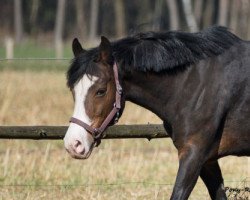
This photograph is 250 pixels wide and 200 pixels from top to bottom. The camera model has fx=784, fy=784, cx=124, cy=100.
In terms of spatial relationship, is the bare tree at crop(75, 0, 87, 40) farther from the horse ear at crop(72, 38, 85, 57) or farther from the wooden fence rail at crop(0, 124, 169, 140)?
the horse ear at crop(72, 38, 85, 57)

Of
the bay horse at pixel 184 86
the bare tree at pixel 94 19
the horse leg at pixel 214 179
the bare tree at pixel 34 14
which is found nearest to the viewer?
the bay horse at pixel 184 86

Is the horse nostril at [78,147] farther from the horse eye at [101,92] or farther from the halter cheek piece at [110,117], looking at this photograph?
the horse eye at [101,92]

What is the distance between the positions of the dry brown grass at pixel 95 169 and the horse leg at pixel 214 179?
1315 mm

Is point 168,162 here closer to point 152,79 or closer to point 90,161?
Answer: point 90,161

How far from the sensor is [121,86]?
6023 mm

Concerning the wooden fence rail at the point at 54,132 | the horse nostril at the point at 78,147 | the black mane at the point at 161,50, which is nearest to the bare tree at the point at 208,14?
the wooden fence rail at the point at 54,132

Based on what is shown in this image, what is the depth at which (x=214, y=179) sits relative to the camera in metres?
6.70

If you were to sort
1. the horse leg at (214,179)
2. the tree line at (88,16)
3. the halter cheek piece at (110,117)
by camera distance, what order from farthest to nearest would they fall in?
the tree line at (88,16), the horse leg at (214,179), the halter cheek piece at (110,117)

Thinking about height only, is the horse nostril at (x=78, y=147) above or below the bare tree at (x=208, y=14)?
above

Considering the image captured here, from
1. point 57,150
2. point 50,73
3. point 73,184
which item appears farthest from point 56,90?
point 73,184

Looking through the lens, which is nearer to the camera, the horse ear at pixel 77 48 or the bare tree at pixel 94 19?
the horse ear at pixel 77 48

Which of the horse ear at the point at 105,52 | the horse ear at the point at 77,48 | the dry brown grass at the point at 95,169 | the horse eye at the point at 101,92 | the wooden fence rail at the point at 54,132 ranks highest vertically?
the horse ear at the point at 105,52

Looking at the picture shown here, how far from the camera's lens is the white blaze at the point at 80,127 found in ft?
18.8

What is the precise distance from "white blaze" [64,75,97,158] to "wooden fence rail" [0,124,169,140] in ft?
6.09
